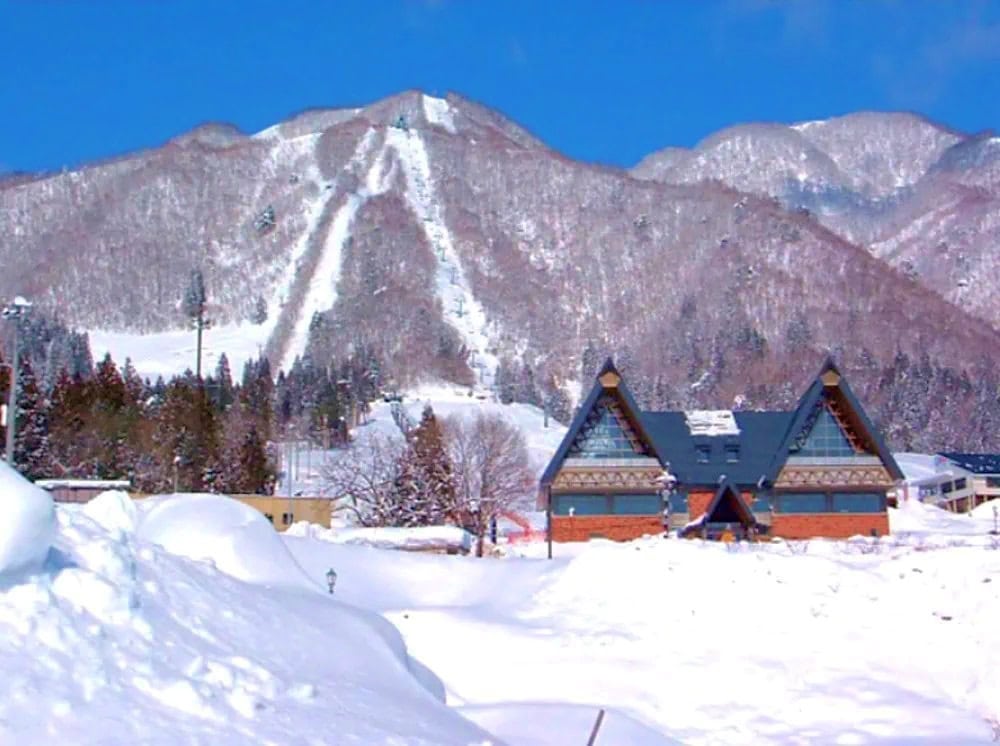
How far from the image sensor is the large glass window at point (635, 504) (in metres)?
38.3

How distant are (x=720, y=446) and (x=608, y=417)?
12.6ft

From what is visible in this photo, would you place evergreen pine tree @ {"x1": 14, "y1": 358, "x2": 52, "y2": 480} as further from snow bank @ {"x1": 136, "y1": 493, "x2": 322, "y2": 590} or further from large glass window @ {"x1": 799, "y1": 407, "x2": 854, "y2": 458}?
snow bank @ {"x1": 136, "y1": 493, "x2": 322, "y2": 590}

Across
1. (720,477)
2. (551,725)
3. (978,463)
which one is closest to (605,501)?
(720,477)

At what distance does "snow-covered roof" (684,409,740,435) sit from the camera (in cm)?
3997

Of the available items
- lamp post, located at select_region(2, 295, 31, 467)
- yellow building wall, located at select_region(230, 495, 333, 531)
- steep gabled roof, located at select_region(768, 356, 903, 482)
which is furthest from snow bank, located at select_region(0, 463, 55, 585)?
yellow building wall, located at select_region(230, 495, 333, 531)

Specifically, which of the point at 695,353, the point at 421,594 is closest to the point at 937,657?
the point at 421,594

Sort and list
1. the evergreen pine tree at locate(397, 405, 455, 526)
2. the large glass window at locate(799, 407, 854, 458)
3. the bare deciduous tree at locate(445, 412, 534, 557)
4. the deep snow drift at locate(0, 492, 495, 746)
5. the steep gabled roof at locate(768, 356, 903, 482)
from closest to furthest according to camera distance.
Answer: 1. the deep snow drift at locate(0, 492, 495, 746)
2. the steep gabled roof at locate(768, 356, 903, 482)
3. the large glass window at locate(799, 407, 854, 458)
4. the bare deciduous tree at locate(445, 412, 534, 557)
5. the evergreen pine tree at locate(397, 405, 455, 526)

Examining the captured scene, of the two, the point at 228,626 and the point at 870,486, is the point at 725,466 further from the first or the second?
the point at 228,626

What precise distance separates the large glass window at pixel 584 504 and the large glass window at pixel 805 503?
5584 mm

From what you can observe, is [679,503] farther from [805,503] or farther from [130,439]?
A: [130,439]

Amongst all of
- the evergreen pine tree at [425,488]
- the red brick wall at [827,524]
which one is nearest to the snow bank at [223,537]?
the red brick wall at [827,524]

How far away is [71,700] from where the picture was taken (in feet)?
22.2

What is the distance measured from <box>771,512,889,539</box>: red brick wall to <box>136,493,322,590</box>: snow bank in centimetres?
2667

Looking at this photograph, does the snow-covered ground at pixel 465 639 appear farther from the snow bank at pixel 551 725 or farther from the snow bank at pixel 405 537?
Result: the snow bank at pixel 405 537
